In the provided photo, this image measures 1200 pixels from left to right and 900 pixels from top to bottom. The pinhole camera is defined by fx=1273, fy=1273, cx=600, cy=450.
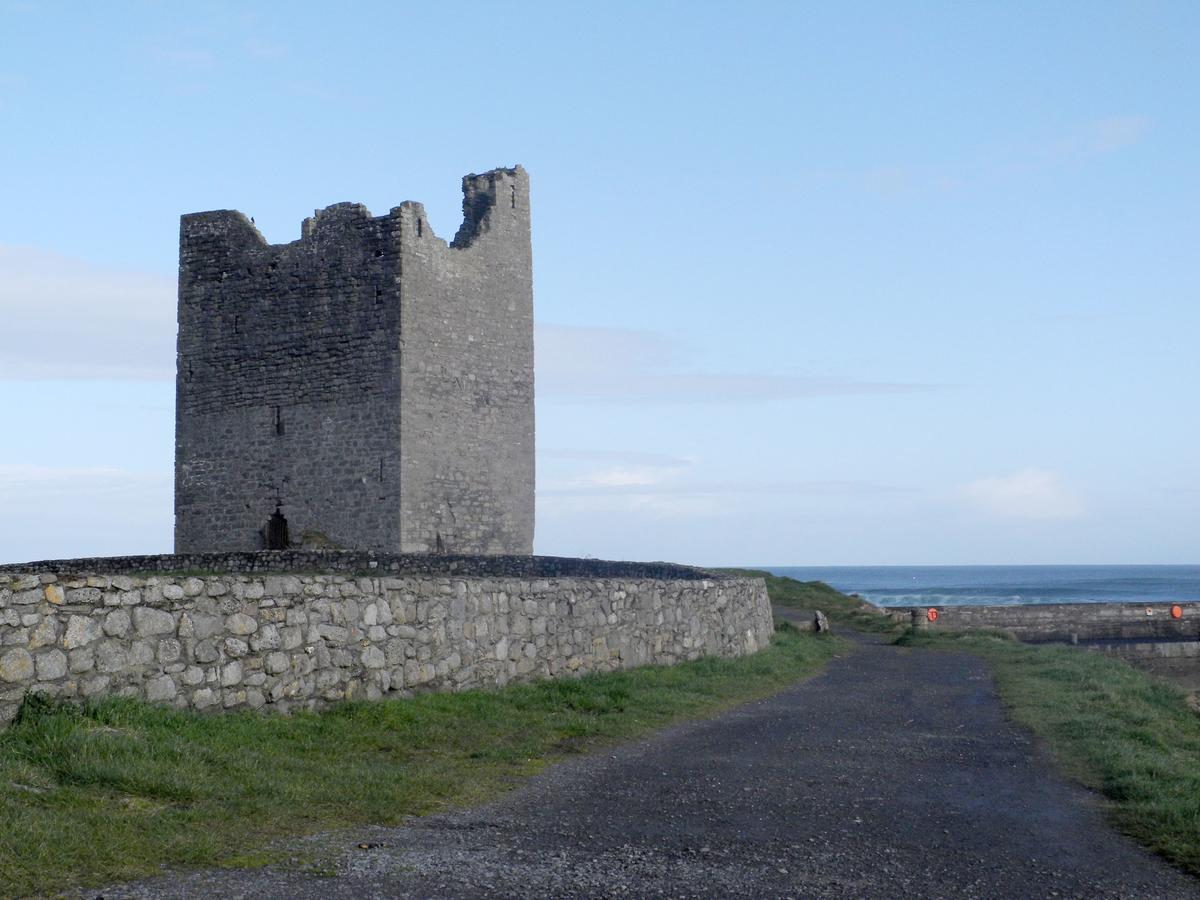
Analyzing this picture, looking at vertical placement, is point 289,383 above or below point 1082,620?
above

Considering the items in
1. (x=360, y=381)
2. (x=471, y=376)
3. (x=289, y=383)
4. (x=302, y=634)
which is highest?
(x=471, y=376)

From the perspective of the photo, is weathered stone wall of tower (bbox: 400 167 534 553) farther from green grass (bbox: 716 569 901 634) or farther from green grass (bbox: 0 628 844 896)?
green grass (bbox: 0 628 844 896)

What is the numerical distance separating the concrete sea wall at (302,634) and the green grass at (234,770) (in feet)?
0.76

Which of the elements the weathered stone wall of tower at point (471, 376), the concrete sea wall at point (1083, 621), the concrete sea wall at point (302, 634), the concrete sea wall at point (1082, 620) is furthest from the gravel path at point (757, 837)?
the concrete sea wall at point (1082, 620)

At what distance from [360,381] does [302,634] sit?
1483 centimetres

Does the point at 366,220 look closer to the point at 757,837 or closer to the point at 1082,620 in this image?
the point at 757,837

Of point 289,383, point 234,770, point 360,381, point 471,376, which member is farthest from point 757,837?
point 289,383

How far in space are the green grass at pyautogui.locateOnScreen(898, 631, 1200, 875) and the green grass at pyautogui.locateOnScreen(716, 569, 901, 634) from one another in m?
9.50

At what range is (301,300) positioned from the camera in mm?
25078

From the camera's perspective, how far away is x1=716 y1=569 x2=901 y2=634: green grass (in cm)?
3089

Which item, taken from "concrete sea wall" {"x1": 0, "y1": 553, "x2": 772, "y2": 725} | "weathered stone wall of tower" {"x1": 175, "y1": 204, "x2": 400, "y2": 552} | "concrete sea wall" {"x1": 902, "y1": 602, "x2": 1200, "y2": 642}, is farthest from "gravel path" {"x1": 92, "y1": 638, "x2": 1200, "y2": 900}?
"concrete sea wall" {"x1": 902, "y1": 602, "x2": 1200, "y2": 642}

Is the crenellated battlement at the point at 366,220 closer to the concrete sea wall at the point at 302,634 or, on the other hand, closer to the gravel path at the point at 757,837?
the concrete sea wall at the point at 302,634

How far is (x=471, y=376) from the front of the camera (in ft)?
82.8

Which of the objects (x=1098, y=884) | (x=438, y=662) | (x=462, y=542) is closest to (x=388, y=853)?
(x=1098, y=884)
